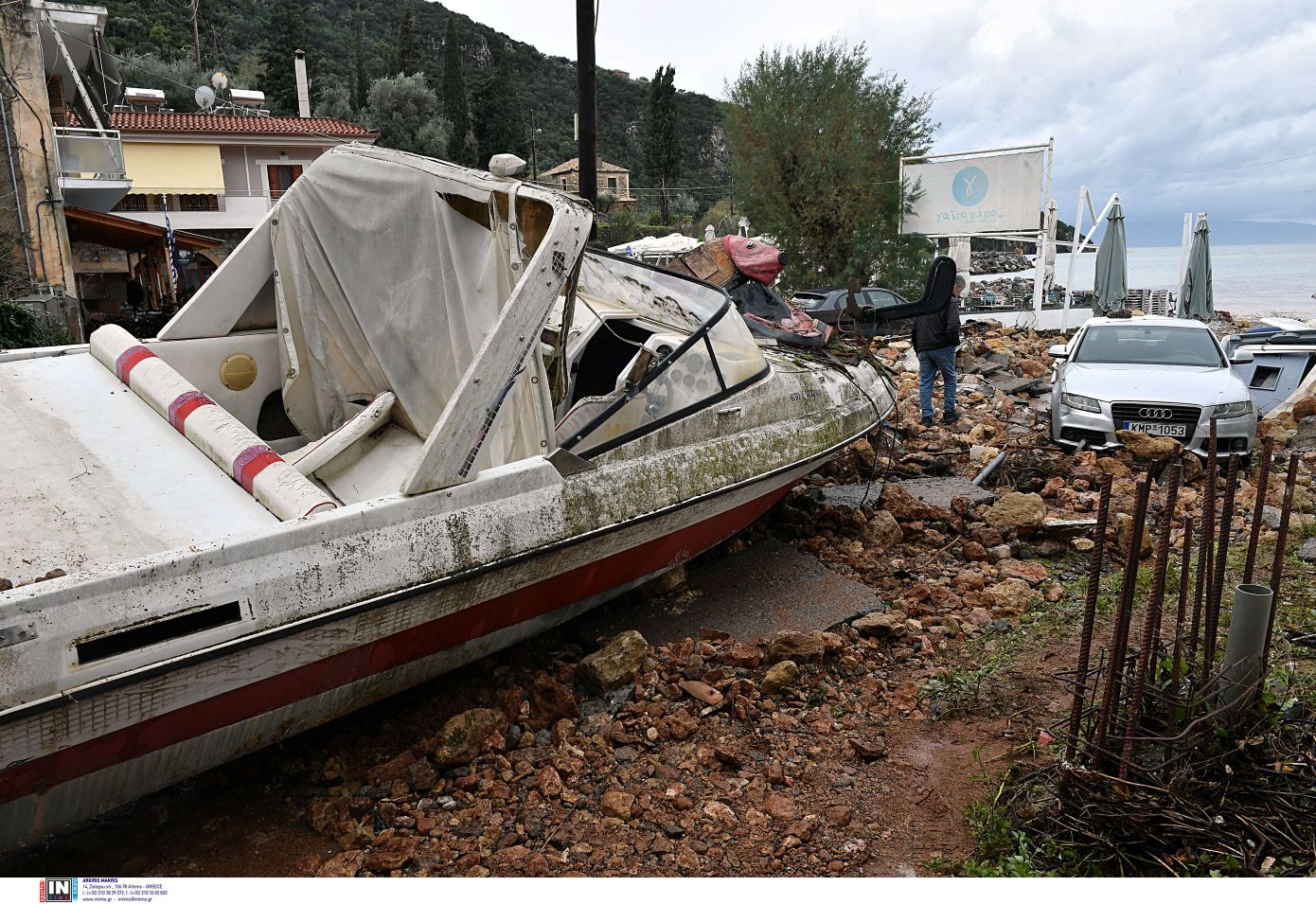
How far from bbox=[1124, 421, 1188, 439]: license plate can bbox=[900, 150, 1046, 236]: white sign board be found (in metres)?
12.6

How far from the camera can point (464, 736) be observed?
3398mm

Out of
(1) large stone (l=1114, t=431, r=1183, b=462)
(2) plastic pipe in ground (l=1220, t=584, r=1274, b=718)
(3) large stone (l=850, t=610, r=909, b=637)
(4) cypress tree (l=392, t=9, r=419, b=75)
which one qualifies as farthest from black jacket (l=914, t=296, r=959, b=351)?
(4) cypress tree (l=392, t=9, r=419, b=75)

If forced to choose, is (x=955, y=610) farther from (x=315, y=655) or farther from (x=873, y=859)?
(x=315, y=655)

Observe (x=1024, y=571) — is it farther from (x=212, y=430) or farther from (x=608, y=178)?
(x=608, y=178)

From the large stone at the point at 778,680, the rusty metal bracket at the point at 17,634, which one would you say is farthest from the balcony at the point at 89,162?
the large stone at the point at 778,680

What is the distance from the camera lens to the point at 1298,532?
5.64m

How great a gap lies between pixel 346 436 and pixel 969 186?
18.1 meters

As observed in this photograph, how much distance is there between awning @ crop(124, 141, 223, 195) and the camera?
2864 centimetres

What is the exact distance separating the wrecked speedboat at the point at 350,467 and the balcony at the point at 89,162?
548 inches

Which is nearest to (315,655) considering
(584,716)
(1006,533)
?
(584,716)

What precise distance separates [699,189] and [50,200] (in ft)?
164

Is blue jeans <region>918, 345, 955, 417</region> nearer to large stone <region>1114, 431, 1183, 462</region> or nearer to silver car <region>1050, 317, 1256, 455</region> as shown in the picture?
silver car <region>1050, 317, 1256, 455</region>

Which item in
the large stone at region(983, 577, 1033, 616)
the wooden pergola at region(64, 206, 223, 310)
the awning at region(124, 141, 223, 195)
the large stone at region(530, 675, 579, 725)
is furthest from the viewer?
the awning at region(124, 141, 223, 195)
